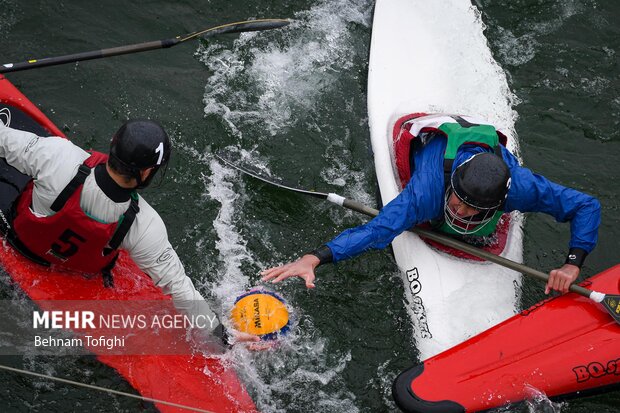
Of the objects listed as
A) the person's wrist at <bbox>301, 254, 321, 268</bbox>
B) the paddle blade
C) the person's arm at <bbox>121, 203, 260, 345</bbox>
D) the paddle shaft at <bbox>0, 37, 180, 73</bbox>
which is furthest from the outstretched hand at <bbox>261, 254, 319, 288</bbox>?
the paddle blade

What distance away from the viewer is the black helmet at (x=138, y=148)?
3502 mm

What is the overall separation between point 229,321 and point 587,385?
229 centimetres

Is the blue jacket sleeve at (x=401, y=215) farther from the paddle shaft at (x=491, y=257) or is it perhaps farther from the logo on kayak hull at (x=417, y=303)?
the logo on kayak hull at (x=417, y=303)

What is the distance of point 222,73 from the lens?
6703mm

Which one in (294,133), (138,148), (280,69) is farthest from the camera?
(280,69)

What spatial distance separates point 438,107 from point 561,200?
1619 mm

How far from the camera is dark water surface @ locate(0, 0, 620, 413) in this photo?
5047 mm

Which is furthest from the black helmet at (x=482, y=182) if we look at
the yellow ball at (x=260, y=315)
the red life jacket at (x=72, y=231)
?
the red life jacket at (x=72, y=231)

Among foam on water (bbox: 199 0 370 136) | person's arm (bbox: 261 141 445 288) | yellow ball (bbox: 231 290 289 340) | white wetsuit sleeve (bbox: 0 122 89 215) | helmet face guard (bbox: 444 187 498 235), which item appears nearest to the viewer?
white wetsuit sleeve (bbox: 0 122 89 215)

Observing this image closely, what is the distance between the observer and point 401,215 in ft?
15.9

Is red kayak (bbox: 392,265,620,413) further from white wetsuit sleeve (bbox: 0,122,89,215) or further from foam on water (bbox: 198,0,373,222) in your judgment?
white wetsuit sleeve (bbox: 0,122,89,215)

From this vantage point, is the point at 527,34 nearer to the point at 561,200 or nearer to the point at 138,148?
the point at 561,200

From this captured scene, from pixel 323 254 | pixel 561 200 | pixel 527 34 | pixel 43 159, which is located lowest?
pixel 323 254

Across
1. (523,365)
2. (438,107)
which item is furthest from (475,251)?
(438,107)
